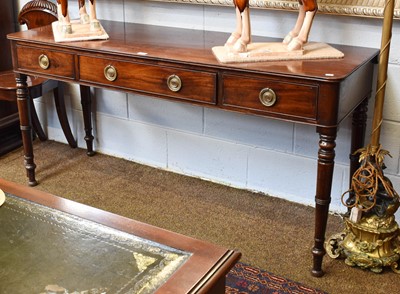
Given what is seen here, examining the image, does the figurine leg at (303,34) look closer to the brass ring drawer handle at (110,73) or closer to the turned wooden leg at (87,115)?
the brass ring drawer handle at (110,73)

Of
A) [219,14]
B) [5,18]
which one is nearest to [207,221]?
[219,14]

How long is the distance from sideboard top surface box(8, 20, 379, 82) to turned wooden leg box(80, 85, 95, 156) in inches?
16.2

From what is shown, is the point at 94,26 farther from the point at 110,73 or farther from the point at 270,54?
the point at 270,54

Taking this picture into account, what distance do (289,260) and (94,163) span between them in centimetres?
132

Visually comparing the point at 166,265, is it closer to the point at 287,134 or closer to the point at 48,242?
the point at 48,242

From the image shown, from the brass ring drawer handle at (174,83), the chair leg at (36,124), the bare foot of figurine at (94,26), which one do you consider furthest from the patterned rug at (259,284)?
the chair leg at (36,124)

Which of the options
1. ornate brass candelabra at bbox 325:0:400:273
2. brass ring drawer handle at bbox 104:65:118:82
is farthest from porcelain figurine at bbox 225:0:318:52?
brass ring drawer handle at bbox 104:65:118:82

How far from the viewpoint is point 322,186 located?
2.10 m

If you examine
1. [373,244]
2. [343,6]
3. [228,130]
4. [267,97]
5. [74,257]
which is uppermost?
[343,6]

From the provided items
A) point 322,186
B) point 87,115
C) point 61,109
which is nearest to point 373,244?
point 322,186

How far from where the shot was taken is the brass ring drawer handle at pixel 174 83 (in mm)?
2262

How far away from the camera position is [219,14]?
2699 millimetres

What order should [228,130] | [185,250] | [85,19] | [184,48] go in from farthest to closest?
1. [228,130]
2. [85,19]
3. [184,48]
4. [185,250]

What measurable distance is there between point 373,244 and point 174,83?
941mm
